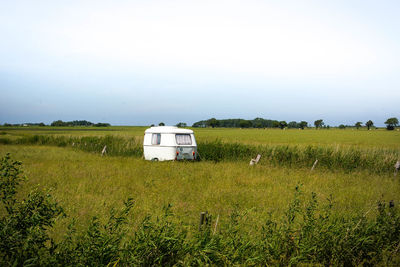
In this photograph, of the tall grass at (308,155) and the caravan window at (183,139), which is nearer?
the tall grass at (308,155)

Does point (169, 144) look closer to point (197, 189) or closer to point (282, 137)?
point (197, 189)

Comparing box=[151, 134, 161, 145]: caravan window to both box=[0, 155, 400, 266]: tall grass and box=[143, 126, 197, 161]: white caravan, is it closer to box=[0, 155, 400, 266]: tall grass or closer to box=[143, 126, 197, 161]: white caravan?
box=[143, 126, 197, 161]: white caravan

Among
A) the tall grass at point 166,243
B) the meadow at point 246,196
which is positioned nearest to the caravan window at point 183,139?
the meadow at point 246,196

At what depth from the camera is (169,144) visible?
1864cm

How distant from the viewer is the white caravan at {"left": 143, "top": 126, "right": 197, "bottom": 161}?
61.0 ft

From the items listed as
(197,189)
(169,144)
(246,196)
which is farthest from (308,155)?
(197,189)

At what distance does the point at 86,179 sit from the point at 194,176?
5070mm

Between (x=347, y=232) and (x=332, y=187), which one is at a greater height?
(x=347, y=232)

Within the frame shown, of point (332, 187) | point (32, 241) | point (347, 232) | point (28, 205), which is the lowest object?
point (332, 187)

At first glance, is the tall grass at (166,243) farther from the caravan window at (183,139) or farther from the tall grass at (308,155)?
the caravan window at (183,139)

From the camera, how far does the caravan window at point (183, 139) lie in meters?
18.8

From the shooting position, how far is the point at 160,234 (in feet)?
13.4

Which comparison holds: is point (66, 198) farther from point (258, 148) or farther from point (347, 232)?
point (258, 148)

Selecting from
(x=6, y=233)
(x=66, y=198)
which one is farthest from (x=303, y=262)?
(x=66, y=198)
